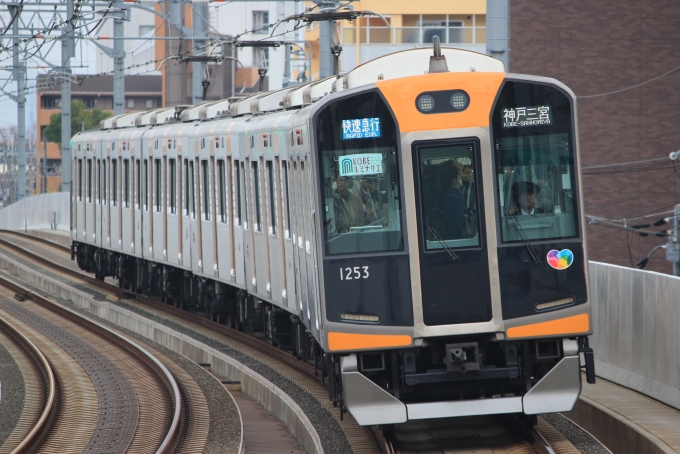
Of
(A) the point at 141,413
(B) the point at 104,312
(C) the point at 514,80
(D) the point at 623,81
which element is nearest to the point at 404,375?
(C) the point at 514,80

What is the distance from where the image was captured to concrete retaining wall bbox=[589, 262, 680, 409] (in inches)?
379

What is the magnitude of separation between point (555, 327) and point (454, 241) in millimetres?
892

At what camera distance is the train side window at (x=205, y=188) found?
16125 millimetres

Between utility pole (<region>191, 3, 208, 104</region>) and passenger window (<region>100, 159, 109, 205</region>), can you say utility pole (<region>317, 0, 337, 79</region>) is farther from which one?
passenger window (<region>100, 159, 109, 205</region>)

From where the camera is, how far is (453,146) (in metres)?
8.34

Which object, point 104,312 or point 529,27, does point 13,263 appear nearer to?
point 104,312

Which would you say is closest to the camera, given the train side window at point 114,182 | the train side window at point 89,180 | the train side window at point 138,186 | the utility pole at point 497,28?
the utility pole at point 497,28

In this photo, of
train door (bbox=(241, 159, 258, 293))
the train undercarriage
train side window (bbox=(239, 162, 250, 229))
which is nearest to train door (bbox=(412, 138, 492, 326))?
the train undercarriage

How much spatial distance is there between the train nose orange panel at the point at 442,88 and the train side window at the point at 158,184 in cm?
1099

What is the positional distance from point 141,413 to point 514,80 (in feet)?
15.9

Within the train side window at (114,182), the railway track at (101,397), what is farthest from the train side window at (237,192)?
the train side window at (114,182)

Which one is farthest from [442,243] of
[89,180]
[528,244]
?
[89,180]

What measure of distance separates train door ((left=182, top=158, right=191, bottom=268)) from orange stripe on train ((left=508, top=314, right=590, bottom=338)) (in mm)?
9382

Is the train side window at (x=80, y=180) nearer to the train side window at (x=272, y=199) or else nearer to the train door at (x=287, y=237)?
the train side window at (x=272, y=199)
